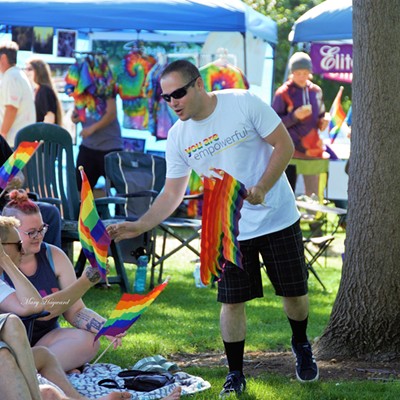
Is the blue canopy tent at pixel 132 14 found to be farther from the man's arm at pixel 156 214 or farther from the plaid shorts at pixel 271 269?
the plaid shorts at pixel 271 269

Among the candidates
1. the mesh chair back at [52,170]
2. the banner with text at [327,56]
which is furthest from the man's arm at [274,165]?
the banner with text at [327,56]

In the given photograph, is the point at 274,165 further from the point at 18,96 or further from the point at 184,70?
the point at 18,96

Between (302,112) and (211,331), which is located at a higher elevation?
(302,112)

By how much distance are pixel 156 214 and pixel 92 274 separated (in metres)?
0.50

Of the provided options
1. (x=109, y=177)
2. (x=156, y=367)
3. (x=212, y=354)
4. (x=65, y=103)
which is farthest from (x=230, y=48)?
(x=156, y=367)

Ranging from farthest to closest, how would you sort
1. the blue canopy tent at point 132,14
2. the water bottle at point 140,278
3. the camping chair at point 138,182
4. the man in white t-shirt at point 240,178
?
the blue canopy tent at point 132,14
the camping chair at point 138,182
the water bottle at point 140,278
the man in white t-shirt at point 240,178

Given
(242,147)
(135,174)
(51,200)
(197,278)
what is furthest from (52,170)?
(242,147)

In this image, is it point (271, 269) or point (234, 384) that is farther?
point (271, 269)

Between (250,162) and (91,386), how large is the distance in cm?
138

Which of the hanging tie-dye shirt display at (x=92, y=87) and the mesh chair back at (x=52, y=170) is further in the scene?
the hanging tie-dye shirt display at (x=92, y=87)

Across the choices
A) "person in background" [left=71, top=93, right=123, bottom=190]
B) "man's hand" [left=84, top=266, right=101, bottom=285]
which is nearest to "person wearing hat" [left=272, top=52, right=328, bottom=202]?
"person in background" [left=71, top=93, right=123, bottom=190]

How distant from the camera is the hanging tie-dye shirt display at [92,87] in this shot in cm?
1097

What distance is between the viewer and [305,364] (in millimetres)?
5648

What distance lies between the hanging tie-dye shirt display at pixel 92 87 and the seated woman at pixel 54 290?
546cm
